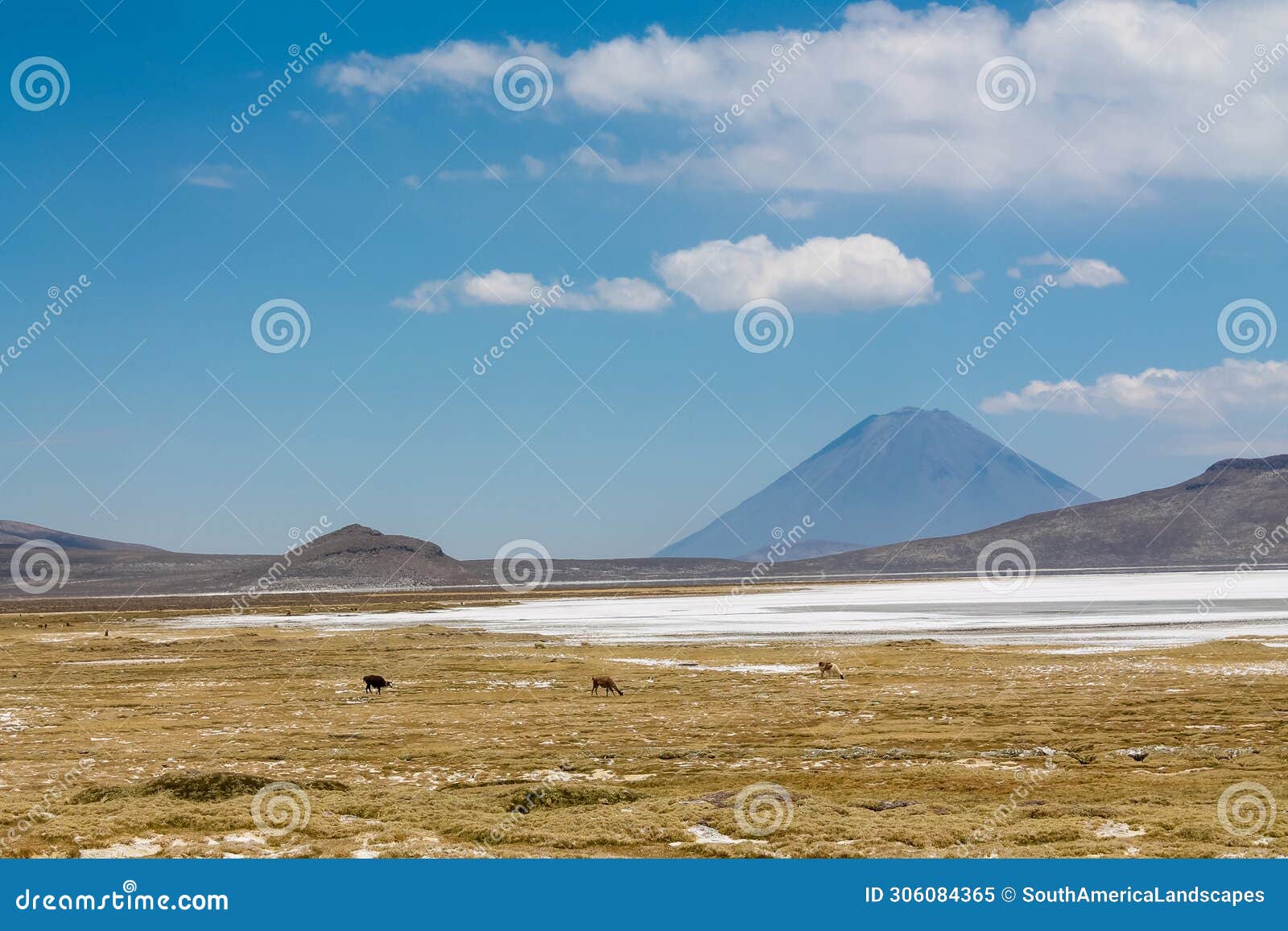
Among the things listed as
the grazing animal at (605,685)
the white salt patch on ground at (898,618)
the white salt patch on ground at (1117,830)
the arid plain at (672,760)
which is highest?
the white salt patch on ground at (898,618)

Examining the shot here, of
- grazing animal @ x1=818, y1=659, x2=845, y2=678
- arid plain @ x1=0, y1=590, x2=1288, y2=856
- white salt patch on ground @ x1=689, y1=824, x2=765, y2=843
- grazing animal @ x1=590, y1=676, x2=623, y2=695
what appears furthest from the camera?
grazing animal @ x1=818, y1=659, x2=845, y2=678

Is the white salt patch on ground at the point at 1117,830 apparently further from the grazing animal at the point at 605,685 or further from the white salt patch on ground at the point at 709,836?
the grazing animal at the point at 605,685

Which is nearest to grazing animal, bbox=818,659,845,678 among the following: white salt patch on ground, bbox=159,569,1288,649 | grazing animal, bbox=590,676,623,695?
grazing animal, bbox=590,676,623,695

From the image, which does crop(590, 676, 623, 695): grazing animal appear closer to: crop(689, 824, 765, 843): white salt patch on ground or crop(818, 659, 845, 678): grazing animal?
crop(818, 659, 845, 678): grazing animal

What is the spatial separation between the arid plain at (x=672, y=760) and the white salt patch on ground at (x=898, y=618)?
10357 millimetres

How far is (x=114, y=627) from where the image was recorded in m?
80.3

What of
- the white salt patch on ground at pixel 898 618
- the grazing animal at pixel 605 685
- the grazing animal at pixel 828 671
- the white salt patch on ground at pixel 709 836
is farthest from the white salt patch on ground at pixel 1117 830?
the white salt patch on ground at pixel 898 618

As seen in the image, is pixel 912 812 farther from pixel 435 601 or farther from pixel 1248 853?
pixel 435 601

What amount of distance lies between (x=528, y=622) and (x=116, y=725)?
164 feet

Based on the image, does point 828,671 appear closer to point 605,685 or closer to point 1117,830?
point 605,685

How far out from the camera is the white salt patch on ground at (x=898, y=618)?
5284 centimetres

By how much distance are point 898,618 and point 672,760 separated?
53.4 metres

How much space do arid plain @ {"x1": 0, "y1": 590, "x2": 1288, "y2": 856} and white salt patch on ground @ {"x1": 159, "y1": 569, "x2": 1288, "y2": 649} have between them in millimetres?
10357

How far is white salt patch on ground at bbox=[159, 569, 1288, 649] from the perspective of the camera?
5284cm
